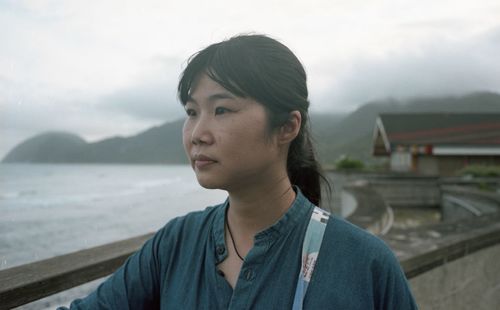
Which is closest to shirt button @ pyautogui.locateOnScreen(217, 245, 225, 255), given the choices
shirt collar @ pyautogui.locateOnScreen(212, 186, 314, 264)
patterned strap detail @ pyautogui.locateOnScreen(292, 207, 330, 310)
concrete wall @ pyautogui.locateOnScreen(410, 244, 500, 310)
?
shirt collar @ pyautogui.locateOnScreen(212, 186, 314, 264)

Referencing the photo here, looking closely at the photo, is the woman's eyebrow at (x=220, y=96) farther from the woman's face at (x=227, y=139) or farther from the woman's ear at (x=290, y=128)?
the woman's ear at (x=290, y=128)

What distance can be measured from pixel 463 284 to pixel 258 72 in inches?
119

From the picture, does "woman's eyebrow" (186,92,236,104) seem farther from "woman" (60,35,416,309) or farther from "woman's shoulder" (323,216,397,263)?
"woman's shoulder" (323,216,397,263)

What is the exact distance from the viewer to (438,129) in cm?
3344

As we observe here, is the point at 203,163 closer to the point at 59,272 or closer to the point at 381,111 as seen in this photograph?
the point at 59,272

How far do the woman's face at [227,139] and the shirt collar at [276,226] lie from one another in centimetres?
16

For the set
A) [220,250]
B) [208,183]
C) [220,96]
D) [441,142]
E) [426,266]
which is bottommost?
[441,142]

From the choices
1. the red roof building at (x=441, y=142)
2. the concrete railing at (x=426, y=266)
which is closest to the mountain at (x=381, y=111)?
the red roof building at (x=441, y=142)

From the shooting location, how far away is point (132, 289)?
1479mm

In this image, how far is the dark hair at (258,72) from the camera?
1342mm

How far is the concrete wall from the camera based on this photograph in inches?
125

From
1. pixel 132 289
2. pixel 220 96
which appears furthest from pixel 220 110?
pixel 132 289

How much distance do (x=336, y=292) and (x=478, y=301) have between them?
3.12 m

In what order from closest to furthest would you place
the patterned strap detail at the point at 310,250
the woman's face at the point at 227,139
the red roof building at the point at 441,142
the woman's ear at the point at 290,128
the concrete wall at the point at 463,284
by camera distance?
1. the patterned strap detail at the point at 310,250
2. the woman's face at the point at 227,139
3. the woman's ear at the point at 290,128
4. the concrete wall at the point at 463,284
5. the red roof building at the point at 441,142
